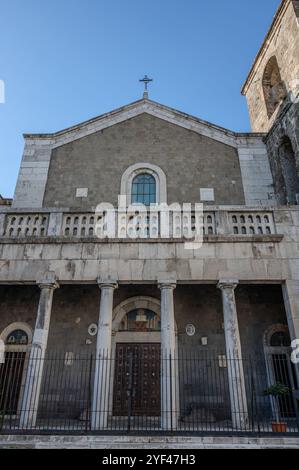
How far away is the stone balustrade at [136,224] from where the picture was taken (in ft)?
33.8

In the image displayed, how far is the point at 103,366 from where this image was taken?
875 centimetres

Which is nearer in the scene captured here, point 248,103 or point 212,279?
point 212,279

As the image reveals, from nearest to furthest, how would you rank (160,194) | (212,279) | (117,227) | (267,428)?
(267,428) → (212,279) → (117,227) → (160,194)

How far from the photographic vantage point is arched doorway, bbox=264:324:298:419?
10297 millimetres

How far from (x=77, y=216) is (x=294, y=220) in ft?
21.5

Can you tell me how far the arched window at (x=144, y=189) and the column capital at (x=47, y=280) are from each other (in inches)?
195

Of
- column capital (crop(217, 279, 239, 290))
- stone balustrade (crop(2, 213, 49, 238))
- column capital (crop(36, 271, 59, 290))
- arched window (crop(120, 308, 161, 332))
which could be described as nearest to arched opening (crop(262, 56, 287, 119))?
column capital (crop(217, 279, 239, 290))

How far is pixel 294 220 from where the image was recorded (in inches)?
410

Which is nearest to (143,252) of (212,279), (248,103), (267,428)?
(212,279)

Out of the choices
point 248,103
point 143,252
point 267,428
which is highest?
point 248,103

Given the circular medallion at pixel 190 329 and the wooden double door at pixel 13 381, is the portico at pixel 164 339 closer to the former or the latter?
the circular medallion at pixel 190 329

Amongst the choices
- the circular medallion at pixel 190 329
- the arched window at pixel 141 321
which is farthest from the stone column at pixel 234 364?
the arched window at pixel 141 321

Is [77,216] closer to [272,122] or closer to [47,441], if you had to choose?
[47,441]

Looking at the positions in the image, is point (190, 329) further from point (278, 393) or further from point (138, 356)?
point (278, 393)
